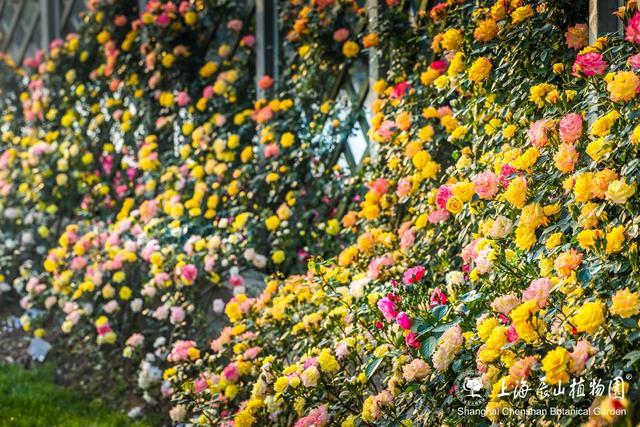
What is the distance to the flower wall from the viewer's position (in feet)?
6.57

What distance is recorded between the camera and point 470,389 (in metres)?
2.09

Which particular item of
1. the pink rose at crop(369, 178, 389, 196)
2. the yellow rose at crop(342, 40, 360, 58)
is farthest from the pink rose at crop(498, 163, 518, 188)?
the yellow rose at crop(342, 40, 360, 58)

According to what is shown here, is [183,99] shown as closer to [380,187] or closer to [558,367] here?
[380,187]

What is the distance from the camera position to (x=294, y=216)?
12.9 ft

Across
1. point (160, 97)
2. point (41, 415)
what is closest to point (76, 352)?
point (41, 415)

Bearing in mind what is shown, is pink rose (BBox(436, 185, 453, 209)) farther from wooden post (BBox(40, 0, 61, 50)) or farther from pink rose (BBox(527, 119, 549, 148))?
wooden post (BBox(40, 0, 61, 50))

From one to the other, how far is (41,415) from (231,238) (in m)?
1.14

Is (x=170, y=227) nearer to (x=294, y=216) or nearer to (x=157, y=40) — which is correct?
(x=294, y=216)

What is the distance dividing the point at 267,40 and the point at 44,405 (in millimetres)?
2190

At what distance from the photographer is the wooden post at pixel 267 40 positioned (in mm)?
4320

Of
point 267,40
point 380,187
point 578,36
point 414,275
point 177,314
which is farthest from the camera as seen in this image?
point 267,40

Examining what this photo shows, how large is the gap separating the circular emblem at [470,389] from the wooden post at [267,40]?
8.35 ft

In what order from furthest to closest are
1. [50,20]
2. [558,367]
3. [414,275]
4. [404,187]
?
[50,20], [404,187], [414,275], [558,367]

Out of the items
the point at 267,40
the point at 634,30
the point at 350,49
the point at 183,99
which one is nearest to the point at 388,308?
the point at 634,30
